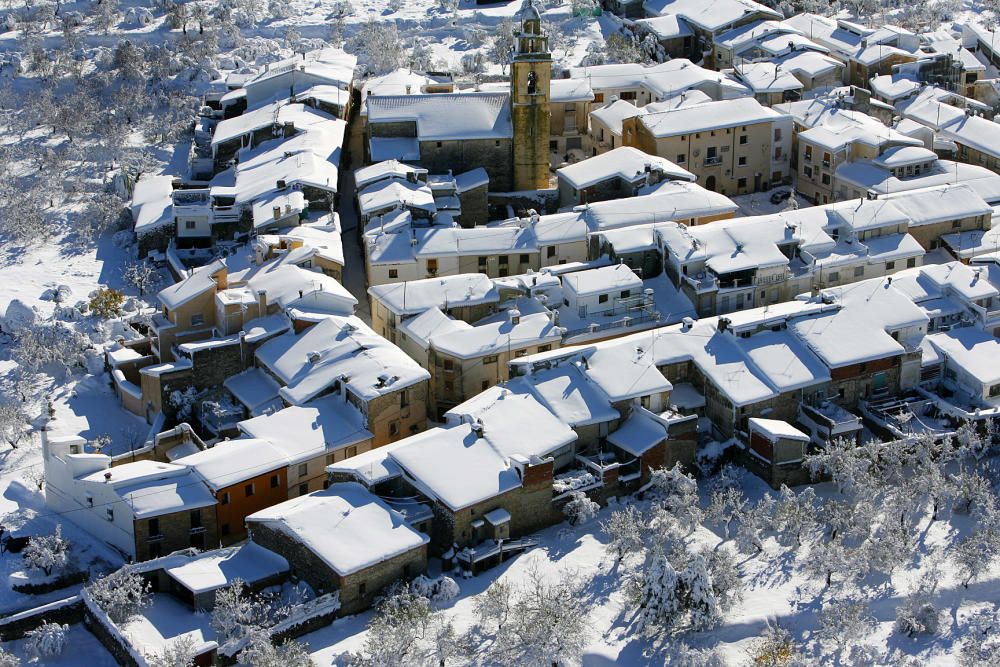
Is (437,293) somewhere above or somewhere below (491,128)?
below

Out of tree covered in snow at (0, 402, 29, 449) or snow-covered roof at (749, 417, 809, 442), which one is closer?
snow-covered roof at (749, 417, 809, 442)

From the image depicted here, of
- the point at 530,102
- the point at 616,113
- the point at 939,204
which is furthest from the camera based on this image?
the point at 616,113

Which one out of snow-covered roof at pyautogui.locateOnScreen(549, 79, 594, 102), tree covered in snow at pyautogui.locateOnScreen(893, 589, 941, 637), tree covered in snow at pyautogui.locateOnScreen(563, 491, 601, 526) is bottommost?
tree covered in snow at pyautogui.locateOnScreen(893, 589, 941, 637)

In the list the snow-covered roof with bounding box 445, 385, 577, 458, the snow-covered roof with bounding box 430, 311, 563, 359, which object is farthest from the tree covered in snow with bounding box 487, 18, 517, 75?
the snow-covered roof with bounding box 445, 385, 577, 458

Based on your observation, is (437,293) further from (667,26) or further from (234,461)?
(667,26)

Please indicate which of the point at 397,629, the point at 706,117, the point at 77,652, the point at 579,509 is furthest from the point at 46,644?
the point at 706,117

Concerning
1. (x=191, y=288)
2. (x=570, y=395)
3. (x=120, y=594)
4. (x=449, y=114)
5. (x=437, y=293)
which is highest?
(x=449, y=114)

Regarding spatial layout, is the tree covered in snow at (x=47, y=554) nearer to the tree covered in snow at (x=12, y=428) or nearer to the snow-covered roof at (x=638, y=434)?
the tree covered in snow at (x=12, y=428)

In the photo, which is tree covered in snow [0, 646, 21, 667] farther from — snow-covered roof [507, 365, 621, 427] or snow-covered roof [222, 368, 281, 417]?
snow-covered roof [507, 365, 621, 427]
